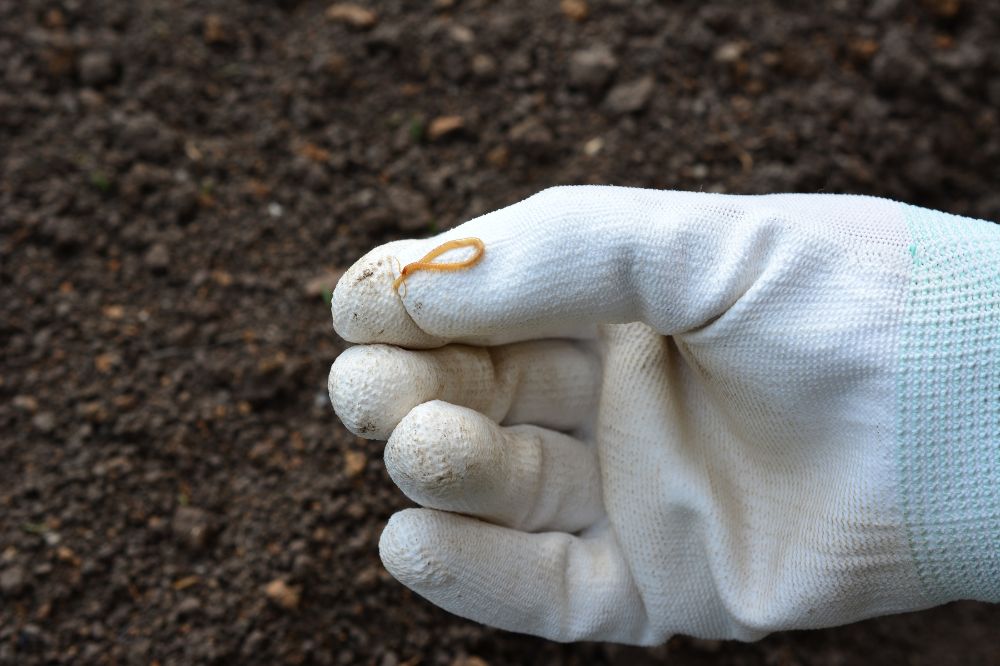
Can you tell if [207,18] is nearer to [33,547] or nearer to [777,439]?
[33,547]

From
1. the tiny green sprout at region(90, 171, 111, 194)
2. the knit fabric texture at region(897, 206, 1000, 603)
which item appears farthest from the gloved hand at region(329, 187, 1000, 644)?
the tiny green sprout at region(90, 171, 111, 194)

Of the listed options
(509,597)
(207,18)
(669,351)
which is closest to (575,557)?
(509,597)

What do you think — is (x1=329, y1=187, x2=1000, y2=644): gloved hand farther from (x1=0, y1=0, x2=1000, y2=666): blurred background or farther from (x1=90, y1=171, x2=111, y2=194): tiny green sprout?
(x1=90, y1=171, x2=111, y2=194): tiny green sprout

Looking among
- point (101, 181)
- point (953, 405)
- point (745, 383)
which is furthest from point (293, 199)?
point (953, 405)

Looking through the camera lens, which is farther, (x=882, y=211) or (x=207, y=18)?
(x=207, y=18)

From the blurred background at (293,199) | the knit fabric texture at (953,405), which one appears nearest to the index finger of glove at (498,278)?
the knit fabric texture at (953,405)

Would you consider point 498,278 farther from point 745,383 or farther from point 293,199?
point 293,199
